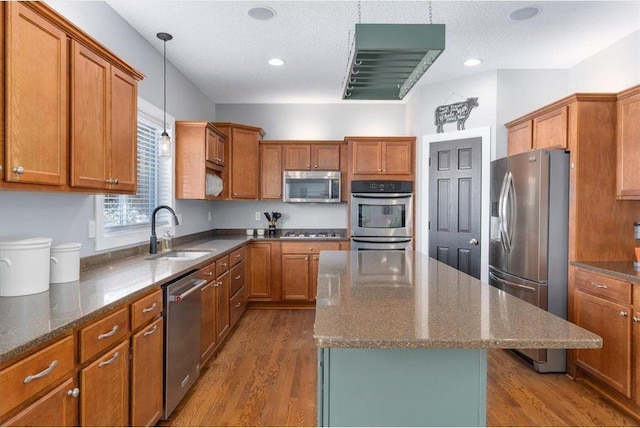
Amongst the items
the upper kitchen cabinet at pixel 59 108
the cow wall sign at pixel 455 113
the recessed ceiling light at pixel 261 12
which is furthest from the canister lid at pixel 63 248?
the cow wall sign at pixel 455 113

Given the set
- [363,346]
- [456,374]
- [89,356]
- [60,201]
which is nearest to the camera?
[363,346]

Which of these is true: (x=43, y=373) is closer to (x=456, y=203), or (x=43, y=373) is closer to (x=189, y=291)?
(x=189, y=291)

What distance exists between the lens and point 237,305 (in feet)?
12.4

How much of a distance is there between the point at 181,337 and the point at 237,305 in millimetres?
1558

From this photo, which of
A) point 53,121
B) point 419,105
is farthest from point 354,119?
point 53,121

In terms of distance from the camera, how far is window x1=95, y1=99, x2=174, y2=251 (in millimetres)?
2555

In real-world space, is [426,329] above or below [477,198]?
below

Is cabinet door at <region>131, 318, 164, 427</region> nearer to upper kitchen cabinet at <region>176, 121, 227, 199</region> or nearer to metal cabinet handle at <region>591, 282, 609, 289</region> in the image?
upper kitchen cabinet at <region>176, 121, 227, 199</region>

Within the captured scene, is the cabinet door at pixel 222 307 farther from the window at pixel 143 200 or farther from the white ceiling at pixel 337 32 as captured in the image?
the white ceiling at pixel 337 32

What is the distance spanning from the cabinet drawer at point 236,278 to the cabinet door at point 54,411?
2.19 metres

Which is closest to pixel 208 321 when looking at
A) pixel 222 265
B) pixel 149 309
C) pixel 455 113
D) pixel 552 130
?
pixel 222 265

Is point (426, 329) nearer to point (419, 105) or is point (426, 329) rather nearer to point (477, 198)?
point (477, 198)

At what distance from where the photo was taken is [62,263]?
5.90 feet

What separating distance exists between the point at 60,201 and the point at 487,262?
3802 millimetres
